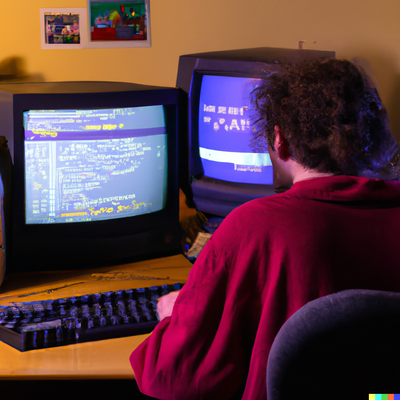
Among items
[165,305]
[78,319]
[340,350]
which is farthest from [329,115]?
[78,319]

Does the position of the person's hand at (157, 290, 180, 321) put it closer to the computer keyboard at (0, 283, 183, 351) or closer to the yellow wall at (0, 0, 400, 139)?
the computer keyboard at (0, 283, 183, 351)

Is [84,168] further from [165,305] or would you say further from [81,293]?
[165,305]

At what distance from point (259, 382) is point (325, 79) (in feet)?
1.71

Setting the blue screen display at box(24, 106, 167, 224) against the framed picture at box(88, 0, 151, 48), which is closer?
the blue screen display at box(24, 106, 167, 224)

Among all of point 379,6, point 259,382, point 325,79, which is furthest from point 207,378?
point 379,6

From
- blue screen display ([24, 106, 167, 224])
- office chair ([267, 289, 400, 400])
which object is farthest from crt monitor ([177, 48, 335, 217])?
Answer: office chair ([267, 289, 400, 400])

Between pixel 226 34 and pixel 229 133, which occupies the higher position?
pixel 226 34

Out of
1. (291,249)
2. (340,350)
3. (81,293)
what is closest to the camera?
(340,350)

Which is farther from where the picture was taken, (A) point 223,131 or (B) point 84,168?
(A) point 223,131

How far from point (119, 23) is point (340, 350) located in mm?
1515

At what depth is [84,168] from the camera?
3.92 ft

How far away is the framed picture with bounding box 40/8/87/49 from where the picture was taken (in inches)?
64.5

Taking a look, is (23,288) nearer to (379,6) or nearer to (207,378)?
(207,378)

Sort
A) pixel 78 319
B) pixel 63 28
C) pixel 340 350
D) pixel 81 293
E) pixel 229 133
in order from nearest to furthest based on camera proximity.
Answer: pixel 340 350 < pixel 78 319 < pixel 81 293 < pixel 229 133 < pixel 63 28
